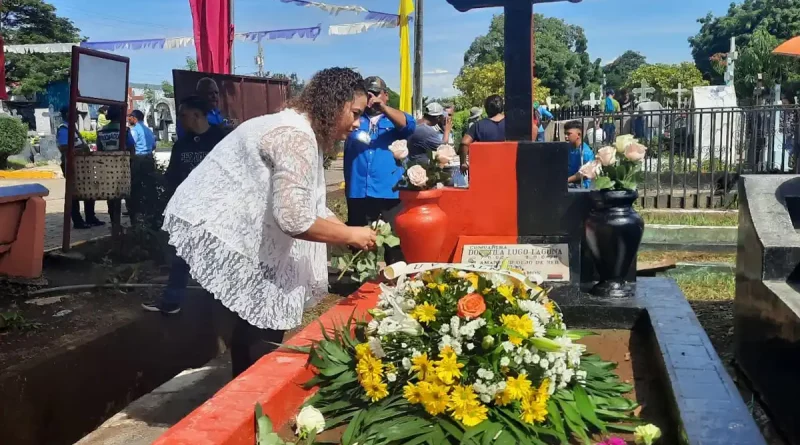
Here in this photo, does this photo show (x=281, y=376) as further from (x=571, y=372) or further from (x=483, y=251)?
(x=483, y=251)

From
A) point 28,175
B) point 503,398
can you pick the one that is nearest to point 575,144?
point 503,398

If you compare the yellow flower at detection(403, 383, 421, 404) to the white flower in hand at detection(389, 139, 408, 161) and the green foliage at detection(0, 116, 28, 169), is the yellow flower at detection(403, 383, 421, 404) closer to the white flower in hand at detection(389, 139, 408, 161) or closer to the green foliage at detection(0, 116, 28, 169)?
the white flower in hand at detection(389, 139, 408, 161)

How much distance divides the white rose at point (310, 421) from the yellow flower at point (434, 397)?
0.38 m

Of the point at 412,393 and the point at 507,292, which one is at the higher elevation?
the point at 507,292

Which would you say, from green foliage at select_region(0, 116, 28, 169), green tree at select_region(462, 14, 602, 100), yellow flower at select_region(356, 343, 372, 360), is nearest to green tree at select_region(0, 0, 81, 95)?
green foliage at select_region(0, 116, 28, 169)

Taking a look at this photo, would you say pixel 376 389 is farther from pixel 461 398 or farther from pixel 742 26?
pixel 742 26

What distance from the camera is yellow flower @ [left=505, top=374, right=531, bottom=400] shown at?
2.11 m

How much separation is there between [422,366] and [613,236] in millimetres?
1624

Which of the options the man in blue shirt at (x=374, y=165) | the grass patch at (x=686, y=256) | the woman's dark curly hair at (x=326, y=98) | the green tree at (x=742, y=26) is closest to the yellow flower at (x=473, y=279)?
the woman's dark curly hair at (x=326, y=98)

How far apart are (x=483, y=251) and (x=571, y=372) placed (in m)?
1.52

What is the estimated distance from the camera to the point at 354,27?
16.3 m

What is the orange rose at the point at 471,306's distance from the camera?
2.21m

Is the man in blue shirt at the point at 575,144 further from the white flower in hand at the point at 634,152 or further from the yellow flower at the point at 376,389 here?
the yellow flower at the point at 376,389

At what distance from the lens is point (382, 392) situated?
89.1 inches
